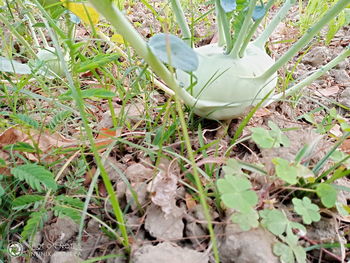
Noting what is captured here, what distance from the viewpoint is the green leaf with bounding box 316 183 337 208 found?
1.56 ft

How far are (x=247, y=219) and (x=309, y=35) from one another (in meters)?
0.42

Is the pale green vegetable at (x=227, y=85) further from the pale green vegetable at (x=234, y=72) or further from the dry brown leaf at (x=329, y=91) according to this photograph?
the dry brown leaf at (x=329, y=91)

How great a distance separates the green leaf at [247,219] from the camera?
1.49 feet

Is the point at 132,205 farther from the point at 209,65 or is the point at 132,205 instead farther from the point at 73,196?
the point at 209,65

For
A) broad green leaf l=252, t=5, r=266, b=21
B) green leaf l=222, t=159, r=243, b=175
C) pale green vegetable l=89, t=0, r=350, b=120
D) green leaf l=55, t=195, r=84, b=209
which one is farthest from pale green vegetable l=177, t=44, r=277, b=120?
green leaf l=55, t=195, r=84, b=209

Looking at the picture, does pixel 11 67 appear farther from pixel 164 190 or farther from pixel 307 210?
pixel 307 210

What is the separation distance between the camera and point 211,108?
0.71 m

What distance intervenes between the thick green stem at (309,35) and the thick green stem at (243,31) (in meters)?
0.09

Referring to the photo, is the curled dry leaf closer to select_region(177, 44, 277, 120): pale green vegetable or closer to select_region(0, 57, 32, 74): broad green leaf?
select_region(177, 44, 277, 120): pale green vegetable

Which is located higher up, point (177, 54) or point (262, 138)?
point (177, 54)

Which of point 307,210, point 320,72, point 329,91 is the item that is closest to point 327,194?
point 307,210

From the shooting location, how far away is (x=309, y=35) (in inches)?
26.0

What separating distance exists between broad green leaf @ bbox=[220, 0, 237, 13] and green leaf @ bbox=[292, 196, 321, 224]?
1.26 feet

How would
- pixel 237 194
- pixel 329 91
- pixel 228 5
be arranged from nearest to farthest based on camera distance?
pixel 237 194, pixel 228 5, pixel 329 91
